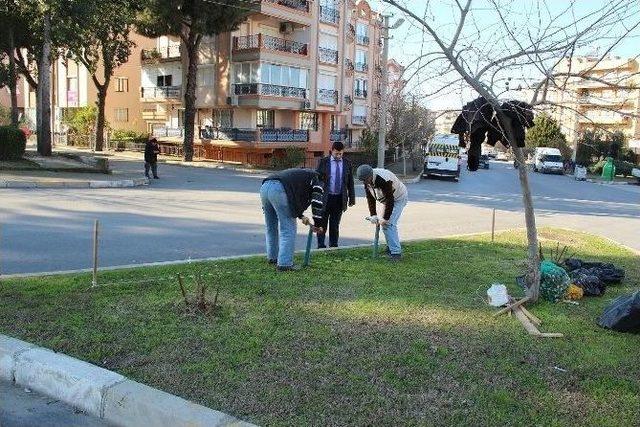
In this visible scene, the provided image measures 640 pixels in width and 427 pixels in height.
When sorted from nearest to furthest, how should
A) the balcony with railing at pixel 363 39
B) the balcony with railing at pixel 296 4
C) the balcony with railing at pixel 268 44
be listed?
the balcony with railing at pixel 268 44 → the balcony with railing at pixel 296 4 → the balcony with railing at pixel 363 39

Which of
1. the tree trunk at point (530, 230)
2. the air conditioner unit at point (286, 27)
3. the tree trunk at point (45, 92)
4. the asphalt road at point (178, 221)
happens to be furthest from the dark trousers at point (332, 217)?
the air conditioner unit at point (286, 27)

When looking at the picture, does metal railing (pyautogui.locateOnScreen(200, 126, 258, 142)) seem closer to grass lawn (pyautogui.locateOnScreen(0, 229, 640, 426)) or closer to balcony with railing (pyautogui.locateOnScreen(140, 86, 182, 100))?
balcony with railing (pyautogui.locateOnScreen(140, 86, 182, 100))

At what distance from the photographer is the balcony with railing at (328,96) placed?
43531 millimetres

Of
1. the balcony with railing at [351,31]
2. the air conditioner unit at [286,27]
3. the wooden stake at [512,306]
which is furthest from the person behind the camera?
the balcony with railing at [351,31]

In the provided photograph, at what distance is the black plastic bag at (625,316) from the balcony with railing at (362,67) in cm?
5087

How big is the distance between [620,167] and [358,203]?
142 feet

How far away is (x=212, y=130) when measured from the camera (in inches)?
1570

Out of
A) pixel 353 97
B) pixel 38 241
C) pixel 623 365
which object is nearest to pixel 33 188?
pixel 38 241

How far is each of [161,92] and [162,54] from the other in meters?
3.10

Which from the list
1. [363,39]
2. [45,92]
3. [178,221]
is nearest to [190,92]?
[45,92]

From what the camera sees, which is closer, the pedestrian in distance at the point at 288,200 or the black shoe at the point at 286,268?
the pedestrian in distance at the point at 288,200

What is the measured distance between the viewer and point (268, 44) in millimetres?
38719

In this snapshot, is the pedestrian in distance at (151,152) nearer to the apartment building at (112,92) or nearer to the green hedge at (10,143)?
the green hedge at (10,143)

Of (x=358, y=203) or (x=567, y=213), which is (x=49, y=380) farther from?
(x=567, y=213)
